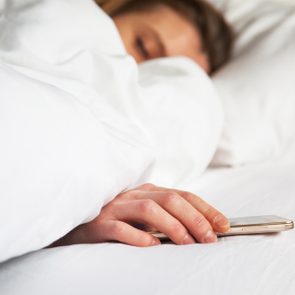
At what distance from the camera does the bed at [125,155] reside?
1.56 feet

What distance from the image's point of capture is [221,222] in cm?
58

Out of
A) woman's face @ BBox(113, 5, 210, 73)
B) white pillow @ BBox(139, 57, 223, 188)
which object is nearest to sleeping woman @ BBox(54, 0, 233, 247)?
woman's face @ BBox(113, 5, 210, 73)

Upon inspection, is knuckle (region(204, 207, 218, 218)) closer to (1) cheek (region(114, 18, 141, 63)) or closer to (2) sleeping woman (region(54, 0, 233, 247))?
(2) sleeping woman (region(54, 0, 233, 247))

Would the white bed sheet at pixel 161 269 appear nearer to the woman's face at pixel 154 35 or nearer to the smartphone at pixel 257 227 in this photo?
the smartphone at pixel 257 227

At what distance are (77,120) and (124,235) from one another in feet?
0.37

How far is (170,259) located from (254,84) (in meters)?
0.65

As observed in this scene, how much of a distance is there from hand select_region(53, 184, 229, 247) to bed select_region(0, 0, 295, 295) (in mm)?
16

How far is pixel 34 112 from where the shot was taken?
51 cm

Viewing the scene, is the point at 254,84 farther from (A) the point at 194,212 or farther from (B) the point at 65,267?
(B) the point at 65,267

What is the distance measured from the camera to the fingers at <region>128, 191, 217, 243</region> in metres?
0.57

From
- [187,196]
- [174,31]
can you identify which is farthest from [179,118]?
[174,31]

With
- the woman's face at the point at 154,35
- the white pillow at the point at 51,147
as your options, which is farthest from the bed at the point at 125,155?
the woman's face at the point at 154,35

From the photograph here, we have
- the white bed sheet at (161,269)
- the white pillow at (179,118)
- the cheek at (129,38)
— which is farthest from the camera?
the cheek at (129,38)

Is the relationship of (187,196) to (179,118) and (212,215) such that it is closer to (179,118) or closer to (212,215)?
(212,215)
